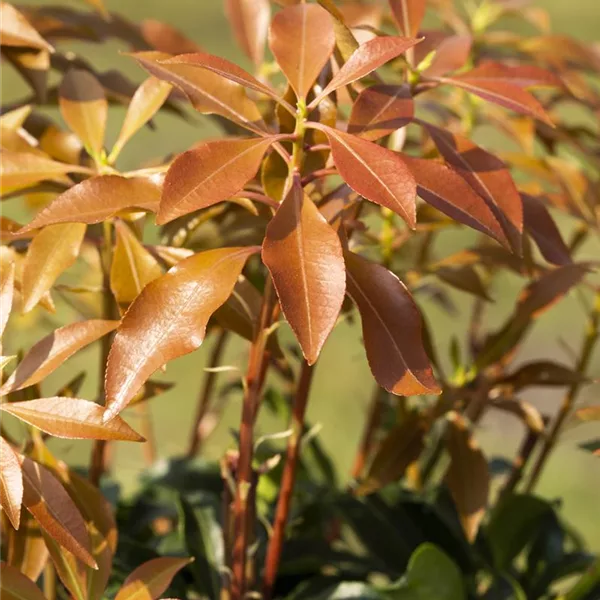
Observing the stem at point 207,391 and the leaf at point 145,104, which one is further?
the stem at point 207,391

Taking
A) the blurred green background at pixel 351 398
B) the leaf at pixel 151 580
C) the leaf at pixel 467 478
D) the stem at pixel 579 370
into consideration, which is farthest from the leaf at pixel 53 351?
the blurred green background at pixel 351 398

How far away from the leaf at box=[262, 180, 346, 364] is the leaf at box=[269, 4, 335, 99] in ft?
0.32

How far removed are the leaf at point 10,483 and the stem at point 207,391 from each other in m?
0.40

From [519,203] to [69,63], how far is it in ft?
1.58

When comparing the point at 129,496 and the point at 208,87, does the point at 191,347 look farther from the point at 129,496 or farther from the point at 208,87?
the point at 129,496

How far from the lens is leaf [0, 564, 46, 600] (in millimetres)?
580

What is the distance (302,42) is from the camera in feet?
2.09

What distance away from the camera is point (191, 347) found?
55cm

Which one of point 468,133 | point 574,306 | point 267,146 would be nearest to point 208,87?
point 267,146

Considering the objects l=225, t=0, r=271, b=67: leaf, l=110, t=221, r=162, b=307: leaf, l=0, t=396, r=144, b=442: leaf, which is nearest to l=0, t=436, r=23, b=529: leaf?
l=0, t=396, r=144, b=442: leaf

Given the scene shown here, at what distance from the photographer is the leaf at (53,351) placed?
62cm

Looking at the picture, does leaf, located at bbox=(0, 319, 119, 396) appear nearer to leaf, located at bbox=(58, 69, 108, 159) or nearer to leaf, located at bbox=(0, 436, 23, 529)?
leaf, located at bbox=(0, 436, 23, 529)

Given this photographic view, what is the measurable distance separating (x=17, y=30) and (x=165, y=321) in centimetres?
34

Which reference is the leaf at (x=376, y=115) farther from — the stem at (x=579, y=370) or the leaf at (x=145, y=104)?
the stem at (x=579, y=370)
